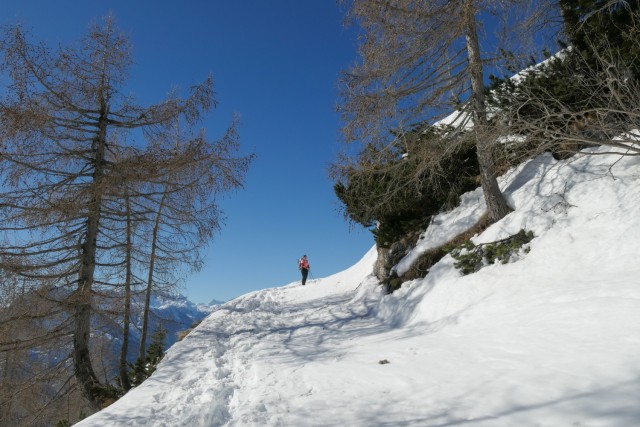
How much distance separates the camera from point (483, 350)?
13.6 feet

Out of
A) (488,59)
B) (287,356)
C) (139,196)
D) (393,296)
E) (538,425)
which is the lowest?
(538,425)

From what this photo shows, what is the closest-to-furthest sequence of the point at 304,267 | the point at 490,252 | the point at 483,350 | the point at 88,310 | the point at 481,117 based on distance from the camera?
1. the point at 483,350
2. the point at 490,252
3. the point at 88,310
4. the point at 481,117
5. the point at 304,267

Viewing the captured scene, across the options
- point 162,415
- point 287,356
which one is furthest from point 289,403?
point 287,356

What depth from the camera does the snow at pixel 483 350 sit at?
301cm

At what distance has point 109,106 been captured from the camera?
7.50 meters

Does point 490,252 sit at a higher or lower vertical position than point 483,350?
higher

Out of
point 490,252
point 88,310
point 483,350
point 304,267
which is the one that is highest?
point 304,267

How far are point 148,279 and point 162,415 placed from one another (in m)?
4.92

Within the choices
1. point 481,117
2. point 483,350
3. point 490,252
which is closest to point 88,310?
point 483,350

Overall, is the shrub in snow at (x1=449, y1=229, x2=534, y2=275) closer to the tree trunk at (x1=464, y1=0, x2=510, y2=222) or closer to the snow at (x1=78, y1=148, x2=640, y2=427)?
the snow at (x1=78, y1=148, x2=640, y2=427)

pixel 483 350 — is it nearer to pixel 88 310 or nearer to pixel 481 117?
pixel 481 117

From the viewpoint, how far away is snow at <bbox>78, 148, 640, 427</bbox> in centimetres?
301

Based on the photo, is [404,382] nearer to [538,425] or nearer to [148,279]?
[538,425]

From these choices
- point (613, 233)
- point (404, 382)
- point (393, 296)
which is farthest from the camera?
point (393, 296)
